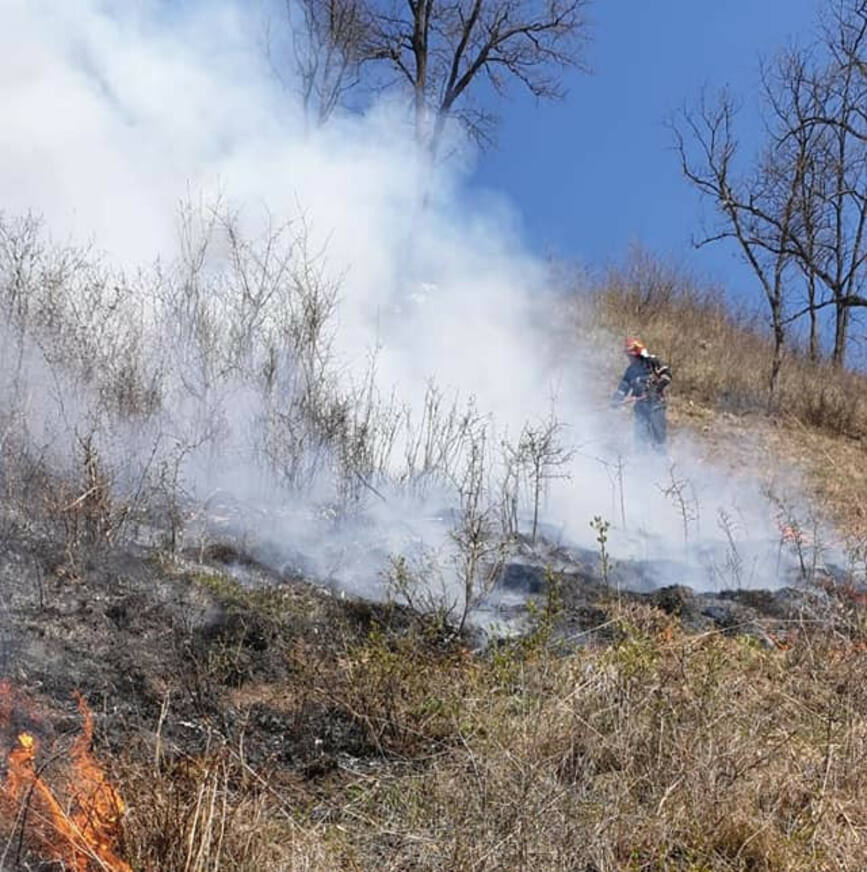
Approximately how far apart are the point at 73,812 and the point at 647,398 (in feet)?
34.4

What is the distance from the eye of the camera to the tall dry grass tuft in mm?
16219

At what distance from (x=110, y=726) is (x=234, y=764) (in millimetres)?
908

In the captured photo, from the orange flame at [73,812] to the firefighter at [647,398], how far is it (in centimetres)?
1026

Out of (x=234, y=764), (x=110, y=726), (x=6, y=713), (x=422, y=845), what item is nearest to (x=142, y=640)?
(x=110, y=726)

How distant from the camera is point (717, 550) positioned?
10125 millimetres

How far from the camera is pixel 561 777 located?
12.3ft

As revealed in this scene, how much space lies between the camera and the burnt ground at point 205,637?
14.1 ft

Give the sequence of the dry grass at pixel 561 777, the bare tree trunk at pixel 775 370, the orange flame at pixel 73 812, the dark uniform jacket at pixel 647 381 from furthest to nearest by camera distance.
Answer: the bare tree trunk at pixel 775 370
the dark uniform jacket at pixel 647 381
the dry grass at pixel 561 777
the orange flame at pixel 73 812

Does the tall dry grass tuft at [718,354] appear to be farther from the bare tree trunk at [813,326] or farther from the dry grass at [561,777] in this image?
the dry grass at [561,777]

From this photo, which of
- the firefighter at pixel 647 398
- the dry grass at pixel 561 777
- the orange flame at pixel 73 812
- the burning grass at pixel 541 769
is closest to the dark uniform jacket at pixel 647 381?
the firefighter at pixel 647 398

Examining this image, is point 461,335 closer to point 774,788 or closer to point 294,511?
point 294,511

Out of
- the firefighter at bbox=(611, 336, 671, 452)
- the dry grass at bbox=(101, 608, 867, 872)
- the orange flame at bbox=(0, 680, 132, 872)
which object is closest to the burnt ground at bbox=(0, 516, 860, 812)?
the dry grass at bbox=(101, 608, 867, 872)

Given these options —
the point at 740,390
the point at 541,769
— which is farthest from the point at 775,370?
the point at 541,769

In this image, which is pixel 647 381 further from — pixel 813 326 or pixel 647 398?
pixel 813 326
